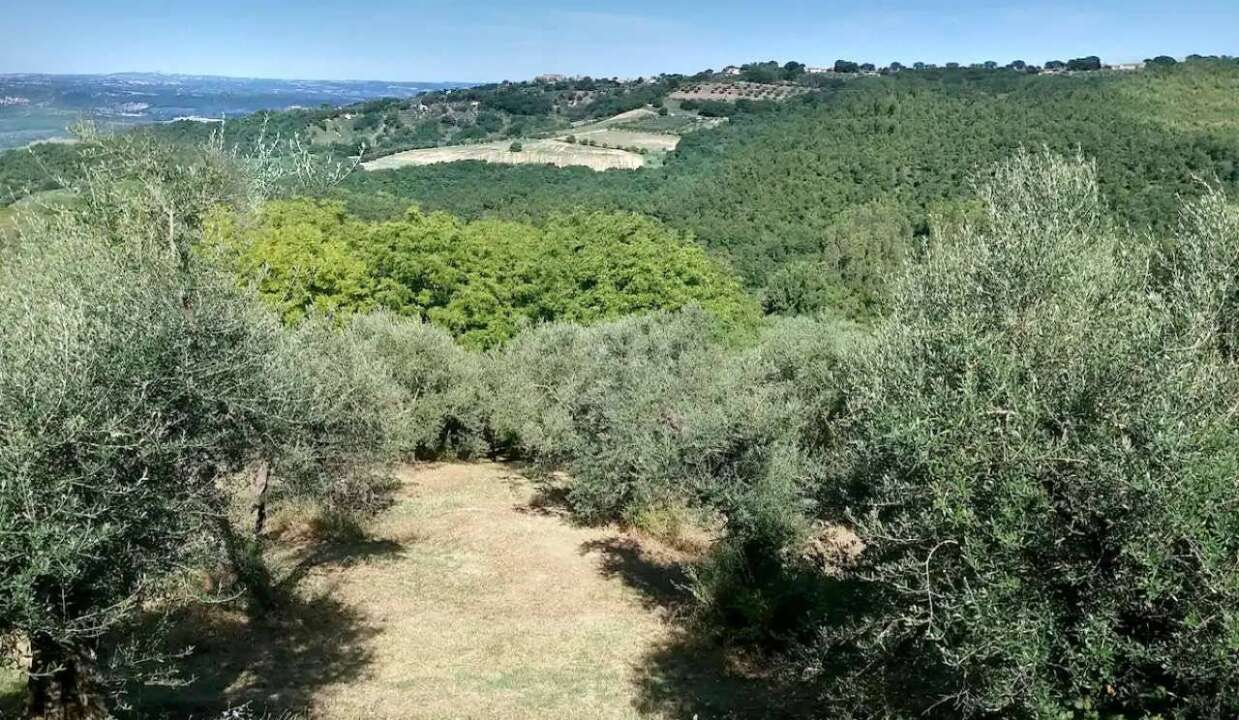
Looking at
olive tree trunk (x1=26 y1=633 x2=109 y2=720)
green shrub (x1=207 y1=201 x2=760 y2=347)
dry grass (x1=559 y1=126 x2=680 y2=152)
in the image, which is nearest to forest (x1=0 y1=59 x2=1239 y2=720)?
olive tree trunk (x1=26 y1=633 x2=109 y2=720)

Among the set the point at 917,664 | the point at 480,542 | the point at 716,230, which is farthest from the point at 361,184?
the point at 917,664

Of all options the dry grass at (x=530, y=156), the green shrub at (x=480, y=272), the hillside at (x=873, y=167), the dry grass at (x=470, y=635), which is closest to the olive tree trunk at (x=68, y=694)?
the dry grass at (x=470, y=635)

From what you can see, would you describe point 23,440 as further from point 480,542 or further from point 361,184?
point 361,184

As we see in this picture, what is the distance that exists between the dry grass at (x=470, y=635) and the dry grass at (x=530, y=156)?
256 ft

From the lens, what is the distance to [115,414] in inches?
326

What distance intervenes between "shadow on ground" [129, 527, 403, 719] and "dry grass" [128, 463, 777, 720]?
0.04m

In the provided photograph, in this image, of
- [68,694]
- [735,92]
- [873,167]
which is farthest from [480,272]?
[735,92]

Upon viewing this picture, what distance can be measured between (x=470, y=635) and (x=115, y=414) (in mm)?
9759

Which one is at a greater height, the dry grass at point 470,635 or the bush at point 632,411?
the bush at point 632,411

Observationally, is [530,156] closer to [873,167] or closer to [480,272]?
[873,167]

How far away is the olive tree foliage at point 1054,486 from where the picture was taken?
654 centimetres

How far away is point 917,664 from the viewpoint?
29.6 ft

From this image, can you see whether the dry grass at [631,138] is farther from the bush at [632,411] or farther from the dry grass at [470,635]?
the dry grass at [470,635]

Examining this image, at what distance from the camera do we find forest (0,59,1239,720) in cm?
697
